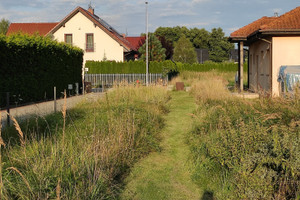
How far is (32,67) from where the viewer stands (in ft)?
58.6

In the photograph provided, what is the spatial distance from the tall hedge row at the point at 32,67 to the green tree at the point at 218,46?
7584cm

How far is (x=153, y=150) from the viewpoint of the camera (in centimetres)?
763

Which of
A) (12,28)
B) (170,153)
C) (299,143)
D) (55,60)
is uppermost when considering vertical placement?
(12,28)

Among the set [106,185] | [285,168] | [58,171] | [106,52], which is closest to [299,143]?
[285,168]

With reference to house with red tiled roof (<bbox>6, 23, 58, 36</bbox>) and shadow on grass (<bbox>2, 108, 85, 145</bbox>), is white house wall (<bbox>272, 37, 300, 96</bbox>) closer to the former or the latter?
shadow on grass (<bbox>2, 108, 85, 145</bbox>)

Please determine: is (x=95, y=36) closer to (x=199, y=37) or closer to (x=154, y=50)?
(x=154, y=50)

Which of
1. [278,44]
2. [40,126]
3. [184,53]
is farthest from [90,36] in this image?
[184,53]

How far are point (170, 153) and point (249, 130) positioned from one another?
2.06m

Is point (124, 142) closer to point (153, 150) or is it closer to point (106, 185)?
point (153, 150)

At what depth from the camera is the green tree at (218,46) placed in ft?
311

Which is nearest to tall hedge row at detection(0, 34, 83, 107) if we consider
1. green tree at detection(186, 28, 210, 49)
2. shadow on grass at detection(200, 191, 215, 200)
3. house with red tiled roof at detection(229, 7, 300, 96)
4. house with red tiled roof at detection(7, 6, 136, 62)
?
house with red tiled roof at detection(229, 7, 300, 96)

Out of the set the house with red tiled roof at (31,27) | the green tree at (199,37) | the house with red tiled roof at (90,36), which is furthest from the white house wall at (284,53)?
the green tree at (199,37)

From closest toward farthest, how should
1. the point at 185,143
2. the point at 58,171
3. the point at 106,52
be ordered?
the point at 58,171 < the point at 185,143 < the point at 106,52

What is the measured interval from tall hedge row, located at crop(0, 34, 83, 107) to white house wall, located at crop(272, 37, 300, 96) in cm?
1149
